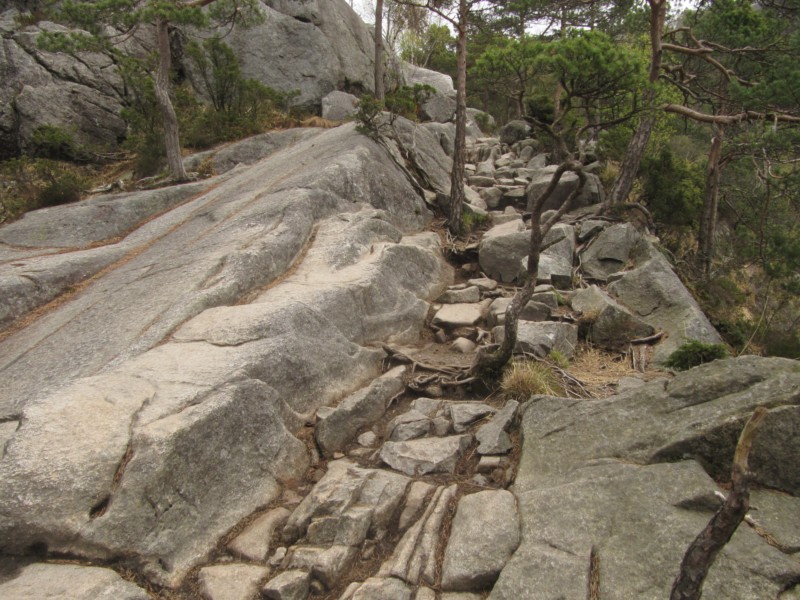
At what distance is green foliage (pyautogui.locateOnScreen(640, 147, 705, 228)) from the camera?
1477 cm

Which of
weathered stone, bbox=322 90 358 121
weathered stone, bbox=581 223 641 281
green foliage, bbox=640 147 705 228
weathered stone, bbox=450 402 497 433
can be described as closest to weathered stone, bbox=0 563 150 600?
weathered stone, bbox=450 402 497 433

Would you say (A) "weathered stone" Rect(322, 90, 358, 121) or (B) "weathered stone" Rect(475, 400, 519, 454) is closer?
(B) "weathered stone" Rect(475, 400, 519, 454)

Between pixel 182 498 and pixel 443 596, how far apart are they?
258cm

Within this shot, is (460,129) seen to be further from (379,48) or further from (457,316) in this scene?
(379,48)

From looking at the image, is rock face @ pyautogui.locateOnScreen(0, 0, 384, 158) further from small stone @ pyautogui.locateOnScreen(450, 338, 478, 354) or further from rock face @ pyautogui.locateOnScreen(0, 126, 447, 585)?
small stone @ pyautogui.locateOnScreen(450, 338, 478, 354)

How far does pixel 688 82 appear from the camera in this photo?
45.0ft

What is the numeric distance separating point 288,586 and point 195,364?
274 centimetres

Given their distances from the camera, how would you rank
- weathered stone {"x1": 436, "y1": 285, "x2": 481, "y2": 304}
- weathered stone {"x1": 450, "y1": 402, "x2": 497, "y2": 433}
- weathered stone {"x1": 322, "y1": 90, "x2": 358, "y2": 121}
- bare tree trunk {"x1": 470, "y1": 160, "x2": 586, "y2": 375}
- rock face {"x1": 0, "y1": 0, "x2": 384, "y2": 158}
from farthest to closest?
1. weathered stone {"x1": 322, "y1": 90, "x2": 358, "y2": 121}
2. rock face {"x1": 0, "y1": 0, "x2": 384, "y2": 158}
3. weathered stone {"x1": 436, "y1": 285, "x2": 481, "y2": 304}
4. bare tree trunk {"x1": 470, "y1": 160, "x2": 586, "y2": 375}
5. weathered stone {"x1": 450, "y1": 402, "x2": 497, "y2": 433}

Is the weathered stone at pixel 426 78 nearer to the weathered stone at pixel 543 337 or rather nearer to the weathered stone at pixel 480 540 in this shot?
the weathered stone at pixel 543 337

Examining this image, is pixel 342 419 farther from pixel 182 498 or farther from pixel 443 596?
pixel 443 596

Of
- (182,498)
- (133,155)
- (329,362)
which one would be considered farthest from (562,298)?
(133,155)

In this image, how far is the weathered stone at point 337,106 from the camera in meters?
21.7

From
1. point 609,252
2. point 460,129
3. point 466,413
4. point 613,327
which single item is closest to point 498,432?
point 466,413

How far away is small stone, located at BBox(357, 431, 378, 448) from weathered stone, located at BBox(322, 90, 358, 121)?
17.6m
